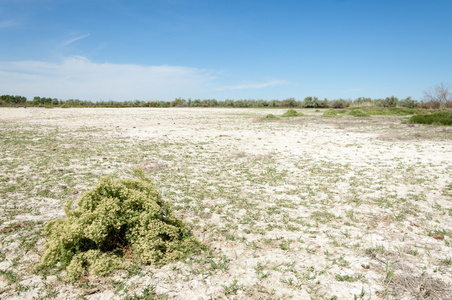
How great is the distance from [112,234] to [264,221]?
8.13ft

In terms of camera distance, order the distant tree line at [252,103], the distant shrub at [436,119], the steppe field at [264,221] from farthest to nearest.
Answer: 1. the distant tree line at [252,103]
2. the distant shrub at [436,119]
3. the steppe field at [264,221]

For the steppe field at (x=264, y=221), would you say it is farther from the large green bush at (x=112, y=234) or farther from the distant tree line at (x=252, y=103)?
the distant tree line at (x=252, y=103)

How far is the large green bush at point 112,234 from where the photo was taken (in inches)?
120

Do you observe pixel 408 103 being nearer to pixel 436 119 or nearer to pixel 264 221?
pixel 436 119

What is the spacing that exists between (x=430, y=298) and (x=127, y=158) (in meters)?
8.29

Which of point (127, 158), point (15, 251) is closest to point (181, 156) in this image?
point (127, 158)

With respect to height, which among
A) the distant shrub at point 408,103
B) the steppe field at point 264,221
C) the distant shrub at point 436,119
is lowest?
the steppe field at point 264,221

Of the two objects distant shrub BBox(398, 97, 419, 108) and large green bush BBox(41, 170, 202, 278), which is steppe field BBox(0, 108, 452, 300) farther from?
distant shrub BBox(398, 97, 419, 108)

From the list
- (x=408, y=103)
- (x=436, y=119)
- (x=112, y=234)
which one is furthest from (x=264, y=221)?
(x=408, y=103)

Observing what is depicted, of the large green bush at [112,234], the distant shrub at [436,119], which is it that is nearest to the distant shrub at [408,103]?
the distant shrub at [436,119]

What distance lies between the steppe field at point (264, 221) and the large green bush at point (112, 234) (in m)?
0.15

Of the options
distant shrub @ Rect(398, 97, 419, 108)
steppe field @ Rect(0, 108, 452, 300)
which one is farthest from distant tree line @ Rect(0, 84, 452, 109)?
steppe field @ Rect(0, 108, 452, 300)

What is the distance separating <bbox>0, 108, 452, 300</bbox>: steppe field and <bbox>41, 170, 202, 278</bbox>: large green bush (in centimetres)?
15

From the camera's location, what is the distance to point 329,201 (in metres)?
5.46
